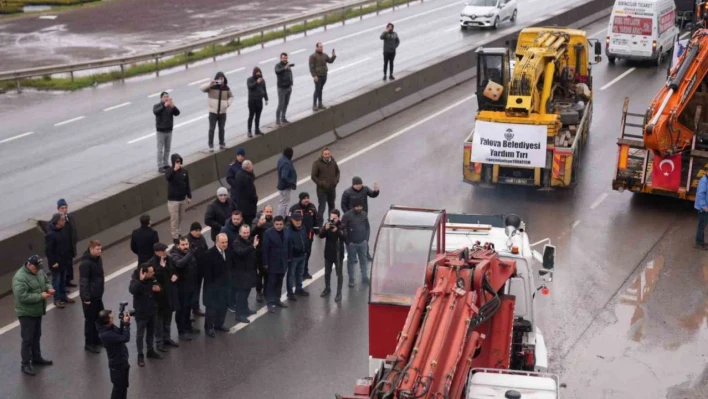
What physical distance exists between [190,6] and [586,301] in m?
35.3

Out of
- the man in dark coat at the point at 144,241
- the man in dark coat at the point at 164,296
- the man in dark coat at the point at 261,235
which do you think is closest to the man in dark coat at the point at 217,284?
the man in dark coat at the point at 164,296

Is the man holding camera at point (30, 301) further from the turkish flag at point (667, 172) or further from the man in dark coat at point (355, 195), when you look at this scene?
the turkish flag at point (667, 172)

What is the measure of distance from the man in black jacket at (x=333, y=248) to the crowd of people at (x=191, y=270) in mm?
16

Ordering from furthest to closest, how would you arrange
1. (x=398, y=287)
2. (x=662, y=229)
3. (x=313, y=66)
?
(x=313, y=66)
(x=662, y=229)
(x=398, y=287)

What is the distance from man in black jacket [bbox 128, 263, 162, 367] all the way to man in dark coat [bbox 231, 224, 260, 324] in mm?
1454

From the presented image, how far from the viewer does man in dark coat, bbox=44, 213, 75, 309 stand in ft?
52.2

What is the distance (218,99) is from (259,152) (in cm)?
157

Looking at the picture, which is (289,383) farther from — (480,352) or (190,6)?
(190,6)

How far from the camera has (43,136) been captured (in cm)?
2580

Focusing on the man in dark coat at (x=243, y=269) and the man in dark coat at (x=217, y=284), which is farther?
the man in dark coat at (x=243, y=269)

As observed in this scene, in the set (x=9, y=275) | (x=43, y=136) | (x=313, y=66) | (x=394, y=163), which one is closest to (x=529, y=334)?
(x=9, y=275)

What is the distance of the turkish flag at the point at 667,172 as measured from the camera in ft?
67.8

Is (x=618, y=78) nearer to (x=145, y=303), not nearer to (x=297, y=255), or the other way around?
(x=297, y=255)

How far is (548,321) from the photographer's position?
1606cm
